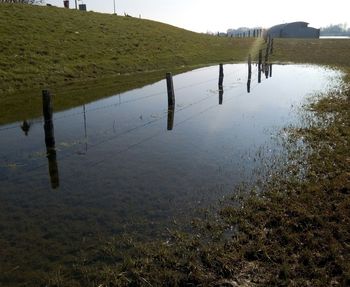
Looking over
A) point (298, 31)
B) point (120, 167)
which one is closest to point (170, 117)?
point (120, 167)

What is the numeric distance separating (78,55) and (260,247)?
36.4 meters

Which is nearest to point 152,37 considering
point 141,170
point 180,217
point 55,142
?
point 55,142

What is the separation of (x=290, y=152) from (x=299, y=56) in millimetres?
56642

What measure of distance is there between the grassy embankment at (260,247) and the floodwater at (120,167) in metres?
0.90

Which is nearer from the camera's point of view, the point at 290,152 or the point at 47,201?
the point at 47,201

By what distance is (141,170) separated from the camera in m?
14.2

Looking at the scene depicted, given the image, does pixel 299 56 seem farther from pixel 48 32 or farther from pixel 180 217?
pixel 180 217

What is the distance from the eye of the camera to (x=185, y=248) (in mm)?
8617

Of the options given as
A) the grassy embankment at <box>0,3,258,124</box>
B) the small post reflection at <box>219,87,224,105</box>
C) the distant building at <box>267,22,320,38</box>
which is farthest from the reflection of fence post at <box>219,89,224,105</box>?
the distant building at <box>267,22,320,38</box>

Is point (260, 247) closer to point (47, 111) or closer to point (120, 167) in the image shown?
point (120, 167)

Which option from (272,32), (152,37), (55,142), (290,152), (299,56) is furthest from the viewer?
(272,32)

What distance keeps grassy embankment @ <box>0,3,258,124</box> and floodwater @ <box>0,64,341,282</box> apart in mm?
4889

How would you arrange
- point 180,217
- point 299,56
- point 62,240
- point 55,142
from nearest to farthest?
point 62,240 → point 180,217 → point 55,142 → point 299,56

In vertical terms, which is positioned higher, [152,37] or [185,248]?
[152,37]
